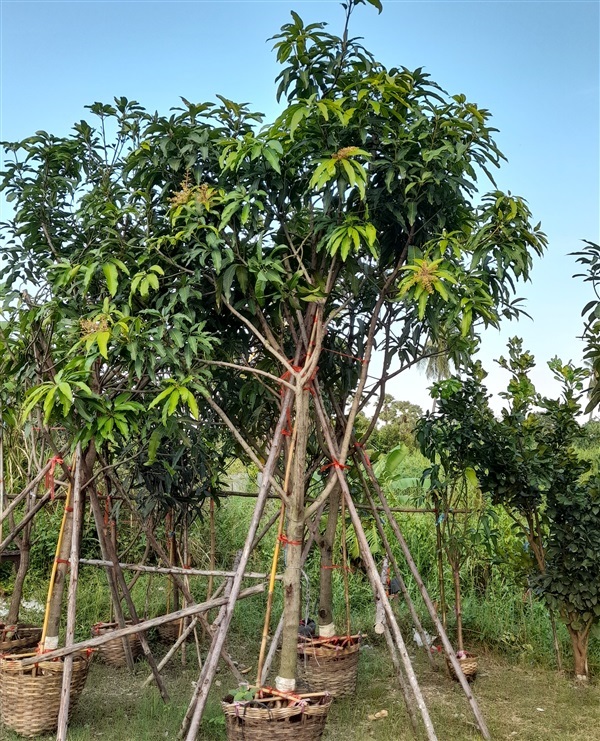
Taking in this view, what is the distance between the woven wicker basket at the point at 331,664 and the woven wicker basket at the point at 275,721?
3.97 ft

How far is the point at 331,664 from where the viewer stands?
490 cm

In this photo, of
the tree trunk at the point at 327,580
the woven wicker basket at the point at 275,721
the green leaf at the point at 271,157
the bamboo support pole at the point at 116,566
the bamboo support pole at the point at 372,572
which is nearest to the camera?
the woven wicker basket at the point at 275,721

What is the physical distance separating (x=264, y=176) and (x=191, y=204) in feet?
1.41

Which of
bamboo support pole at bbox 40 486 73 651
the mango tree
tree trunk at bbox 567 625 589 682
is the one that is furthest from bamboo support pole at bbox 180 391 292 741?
tree trunk at bbox 567 625 589 682

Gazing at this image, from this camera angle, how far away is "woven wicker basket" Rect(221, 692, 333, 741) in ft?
11.6

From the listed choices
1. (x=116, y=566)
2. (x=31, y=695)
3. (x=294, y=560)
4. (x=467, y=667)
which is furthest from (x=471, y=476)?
(x=31, y=695)

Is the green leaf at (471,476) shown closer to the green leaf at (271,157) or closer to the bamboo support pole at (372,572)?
the bamboo support pole at (372,572)

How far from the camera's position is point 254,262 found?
158 inches

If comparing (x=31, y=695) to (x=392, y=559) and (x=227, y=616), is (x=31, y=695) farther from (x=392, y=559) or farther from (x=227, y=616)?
(x=392, y=559)

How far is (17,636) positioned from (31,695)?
898mm

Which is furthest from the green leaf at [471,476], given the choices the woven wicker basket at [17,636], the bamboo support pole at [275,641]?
the woven wicker basket at [17,636]

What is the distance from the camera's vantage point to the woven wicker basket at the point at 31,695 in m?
4.26

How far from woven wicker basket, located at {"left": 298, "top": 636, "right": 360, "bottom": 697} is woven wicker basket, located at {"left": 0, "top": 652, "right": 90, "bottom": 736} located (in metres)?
1.46

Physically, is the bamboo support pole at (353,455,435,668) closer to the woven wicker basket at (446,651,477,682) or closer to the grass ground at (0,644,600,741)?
the woven wicker basket at (446,651,477,682)
